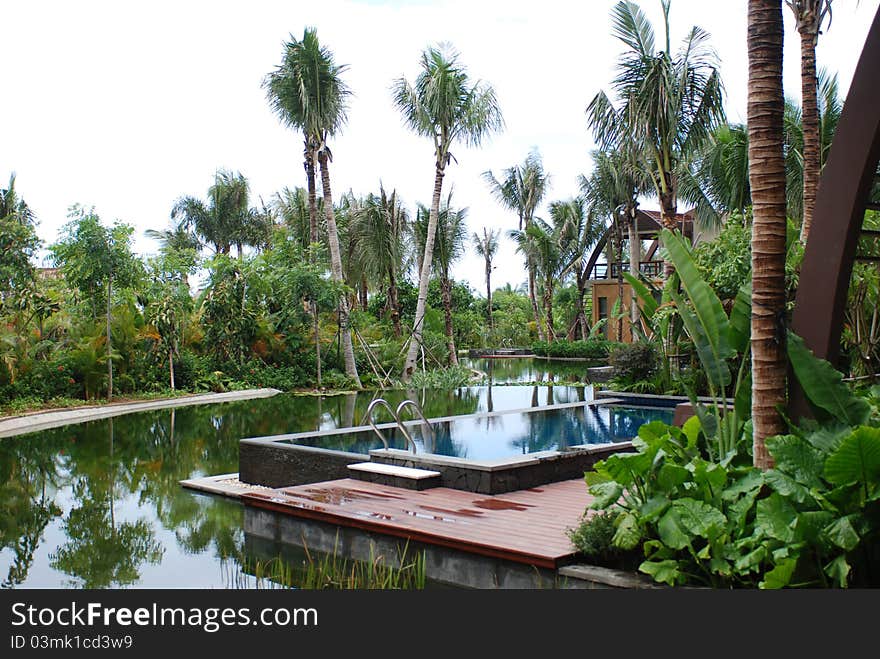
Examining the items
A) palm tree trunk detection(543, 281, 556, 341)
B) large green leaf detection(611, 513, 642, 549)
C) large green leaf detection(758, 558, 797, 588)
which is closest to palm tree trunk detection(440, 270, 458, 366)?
palm tree trunk detection(543, 281, 556, 341)

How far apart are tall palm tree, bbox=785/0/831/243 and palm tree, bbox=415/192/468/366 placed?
15.7 m

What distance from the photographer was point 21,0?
12859 mm

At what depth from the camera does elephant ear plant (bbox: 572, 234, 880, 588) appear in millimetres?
4344

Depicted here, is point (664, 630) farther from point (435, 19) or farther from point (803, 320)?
point (435, 19)

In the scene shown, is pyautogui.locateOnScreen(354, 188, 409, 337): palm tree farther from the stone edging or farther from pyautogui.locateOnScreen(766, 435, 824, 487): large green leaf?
pyautogui.locateOnScreen(766, 435, 824, 487): large green leaf

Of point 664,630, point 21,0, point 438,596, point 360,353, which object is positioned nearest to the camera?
point 664,630

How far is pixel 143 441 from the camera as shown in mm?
13016

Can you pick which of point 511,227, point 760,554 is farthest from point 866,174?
point 511,227

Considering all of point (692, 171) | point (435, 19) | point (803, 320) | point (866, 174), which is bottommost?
point (803, 320)

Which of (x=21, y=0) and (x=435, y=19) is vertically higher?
(x=435, y=19)

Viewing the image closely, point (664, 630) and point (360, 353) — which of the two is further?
point (360, 353)

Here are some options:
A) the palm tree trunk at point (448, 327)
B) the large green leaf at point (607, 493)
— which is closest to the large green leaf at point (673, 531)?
the large green leaf at point (607, 493)

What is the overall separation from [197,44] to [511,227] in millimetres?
23849

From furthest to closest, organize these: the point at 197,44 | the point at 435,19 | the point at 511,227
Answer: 1. the point at 511,227
2. the point at 435,19
3. the point at 197,44
